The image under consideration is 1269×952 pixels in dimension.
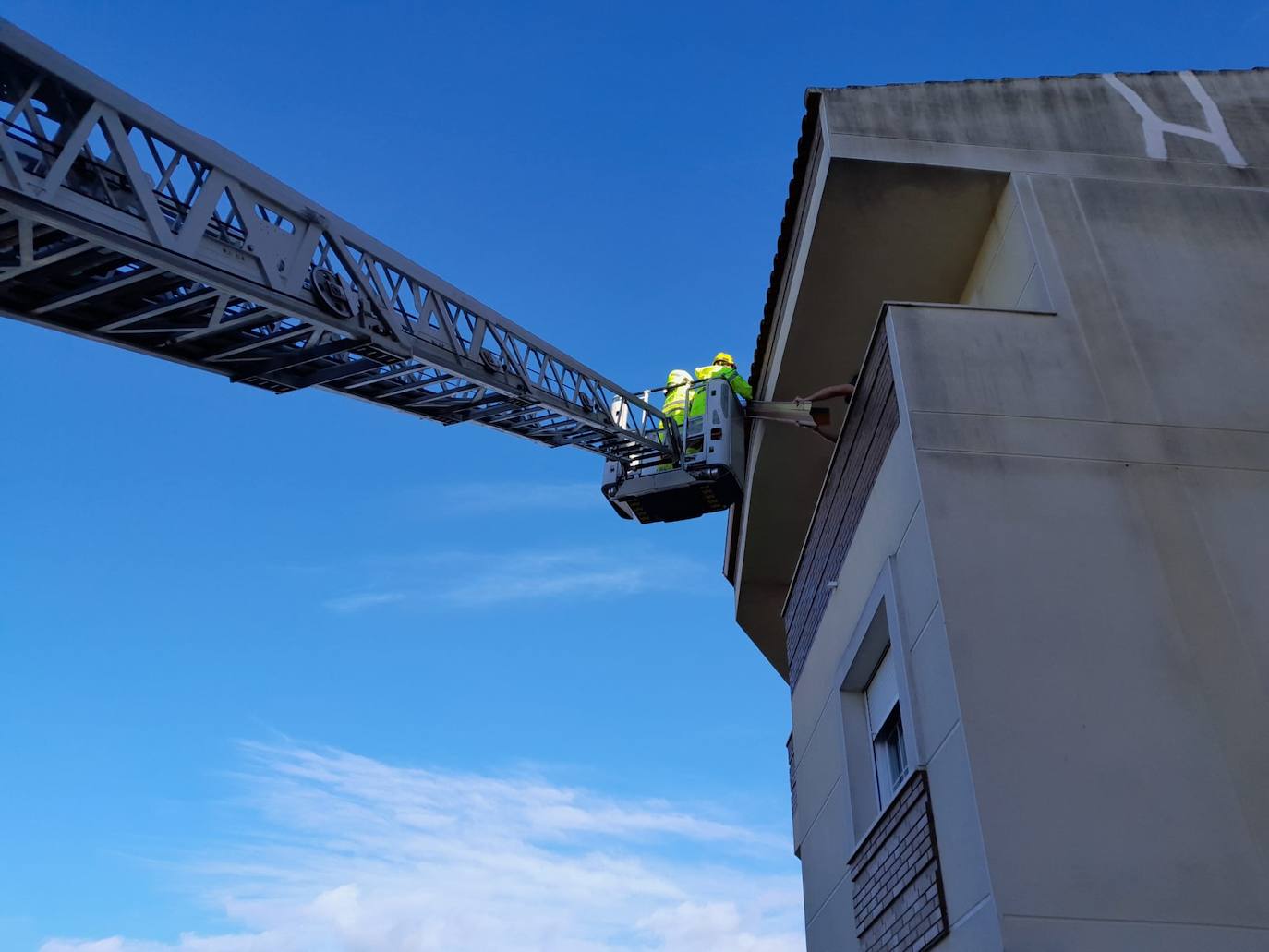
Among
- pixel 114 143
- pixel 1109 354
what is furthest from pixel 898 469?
pixel 114 143

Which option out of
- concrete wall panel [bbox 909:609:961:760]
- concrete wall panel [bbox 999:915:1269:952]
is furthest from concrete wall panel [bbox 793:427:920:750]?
concrete wall panel [bbox 999:915:1269:952]

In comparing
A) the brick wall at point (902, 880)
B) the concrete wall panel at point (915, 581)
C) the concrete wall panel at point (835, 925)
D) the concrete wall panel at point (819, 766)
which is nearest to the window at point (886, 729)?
the concrete wall panel at point (819, 766)

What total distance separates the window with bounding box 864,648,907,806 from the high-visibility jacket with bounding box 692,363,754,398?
619cm

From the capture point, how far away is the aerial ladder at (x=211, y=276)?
6.29 meters

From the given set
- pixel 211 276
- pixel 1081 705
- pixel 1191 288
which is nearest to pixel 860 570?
pixel 1081 705

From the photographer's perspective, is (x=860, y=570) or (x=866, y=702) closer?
(x=860, y=570)

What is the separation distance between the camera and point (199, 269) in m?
7.35

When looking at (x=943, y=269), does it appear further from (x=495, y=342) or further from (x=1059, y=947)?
(x=1059, y=947)

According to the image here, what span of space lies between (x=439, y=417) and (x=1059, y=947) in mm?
8654

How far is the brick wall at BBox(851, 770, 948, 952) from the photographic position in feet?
19.2

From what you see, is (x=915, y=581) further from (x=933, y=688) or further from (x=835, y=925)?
(x=835, y=925)

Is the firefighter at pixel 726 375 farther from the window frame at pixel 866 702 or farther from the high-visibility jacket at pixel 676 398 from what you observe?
the window frame at pixel 866 702

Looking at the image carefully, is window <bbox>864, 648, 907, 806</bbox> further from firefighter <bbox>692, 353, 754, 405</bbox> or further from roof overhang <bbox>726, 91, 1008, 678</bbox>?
firefighter <bbox>692, 353, 754, 405</bbox>

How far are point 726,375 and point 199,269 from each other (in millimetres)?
8003
